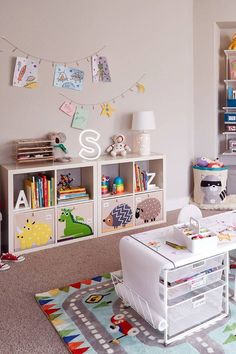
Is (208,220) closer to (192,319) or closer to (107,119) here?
(192,319)

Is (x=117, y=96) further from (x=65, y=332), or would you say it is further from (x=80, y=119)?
(x=65, y=332)

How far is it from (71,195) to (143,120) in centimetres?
98

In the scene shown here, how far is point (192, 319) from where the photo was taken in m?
1.95

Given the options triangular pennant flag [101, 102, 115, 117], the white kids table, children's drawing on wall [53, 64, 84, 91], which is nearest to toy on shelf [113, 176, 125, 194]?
triangular pennant flag [101, 102, 115, 117]

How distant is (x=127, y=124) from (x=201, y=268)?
2.04 m

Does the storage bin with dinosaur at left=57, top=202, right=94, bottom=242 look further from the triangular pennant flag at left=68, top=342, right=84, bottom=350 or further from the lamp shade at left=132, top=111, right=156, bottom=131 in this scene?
the triangular pennant flag at left=68, top=342, right=84, bottom=350

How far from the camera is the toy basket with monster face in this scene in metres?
4.07

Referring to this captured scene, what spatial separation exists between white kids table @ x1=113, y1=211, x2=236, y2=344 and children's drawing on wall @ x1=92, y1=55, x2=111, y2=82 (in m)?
1.87

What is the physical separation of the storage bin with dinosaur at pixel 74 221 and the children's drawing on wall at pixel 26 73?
1.07 m

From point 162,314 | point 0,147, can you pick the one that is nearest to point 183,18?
point 0,147

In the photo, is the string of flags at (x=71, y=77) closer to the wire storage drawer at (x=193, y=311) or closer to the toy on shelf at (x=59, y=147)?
the toy on shelf at (x=59, y=147)

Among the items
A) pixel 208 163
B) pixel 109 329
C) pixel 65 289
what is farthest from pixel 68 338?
pixel 208 163

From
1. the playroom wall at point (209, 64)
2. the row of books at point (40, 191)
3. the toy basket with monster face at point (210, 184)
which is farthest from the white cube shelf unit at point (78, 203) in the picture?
the playroom wall at point (209, 64)

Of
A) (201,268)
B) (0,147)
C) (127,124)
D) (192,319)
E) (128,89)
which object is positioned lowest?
(192,319)
